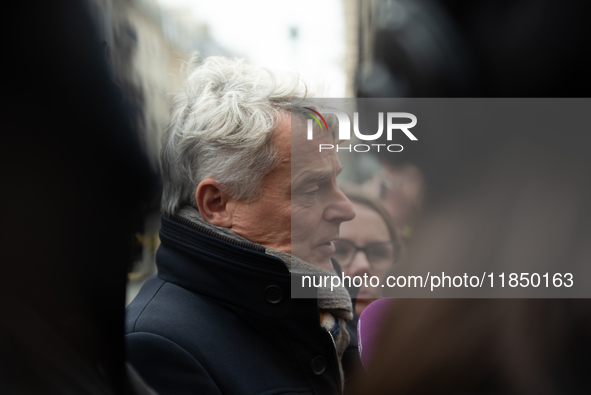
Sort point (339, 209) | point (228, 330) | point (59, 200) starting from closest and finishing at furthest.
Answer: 1. point (59, 200)
2. point (339, 209)
3. point (228, 330)

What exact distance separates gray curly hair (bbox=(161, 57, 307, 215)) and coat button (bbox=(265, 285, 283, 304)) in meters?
0.18

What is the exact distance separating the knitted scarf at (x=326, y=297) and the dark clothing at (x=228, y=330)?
2cm

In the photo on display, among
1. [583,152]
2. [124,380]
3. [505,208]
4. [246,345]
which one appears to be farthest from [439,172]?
[124,380]

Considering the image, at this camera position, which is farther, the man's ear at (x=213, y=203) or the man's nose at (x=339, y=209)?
the man's ear at (x=213, y=203)

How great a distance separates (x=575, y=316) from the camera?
667 millimetres

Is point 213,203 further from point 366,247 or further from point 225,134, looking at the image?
point 366,247

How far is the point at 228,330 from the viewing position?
795mm

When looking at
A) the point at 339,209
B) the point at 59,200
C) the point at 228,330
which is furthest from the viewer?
the point at 228,330

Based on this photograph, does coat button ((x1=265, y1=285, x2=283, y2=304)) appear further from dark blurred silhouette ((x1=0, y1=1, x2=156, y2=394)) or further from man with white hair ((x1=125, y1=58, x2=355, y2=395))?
dark blurred silhouette ((x1=0, y1=1, x2=156, y2=394))

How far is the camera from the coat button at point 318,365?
749mm

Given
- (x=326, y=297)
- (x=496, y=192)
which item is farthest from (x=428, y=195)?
(x=326, y=297)

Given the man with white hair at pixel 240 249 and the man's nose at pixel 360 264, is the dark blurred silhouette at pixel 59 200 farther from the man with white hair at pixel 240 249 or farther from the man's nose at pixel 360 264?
the man's nose at pixel 360 264

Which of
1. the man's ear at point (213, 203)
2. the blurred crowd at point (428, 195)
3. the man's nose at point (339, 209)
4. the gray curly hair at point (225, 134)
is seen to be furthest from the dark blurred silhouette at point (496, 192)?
the man's ear at point (213, 203)

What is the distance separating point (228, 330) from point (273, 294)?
0.13 m
